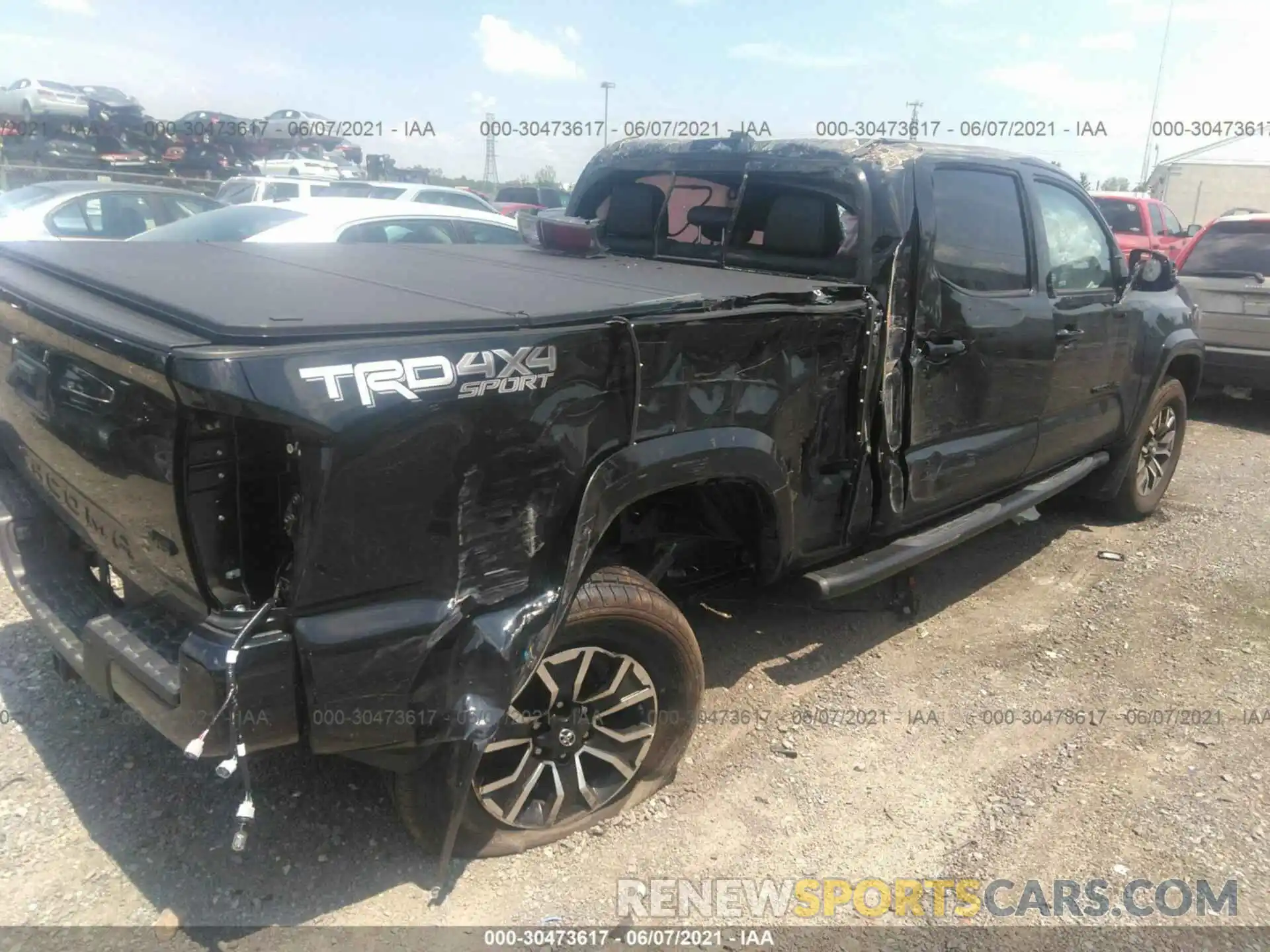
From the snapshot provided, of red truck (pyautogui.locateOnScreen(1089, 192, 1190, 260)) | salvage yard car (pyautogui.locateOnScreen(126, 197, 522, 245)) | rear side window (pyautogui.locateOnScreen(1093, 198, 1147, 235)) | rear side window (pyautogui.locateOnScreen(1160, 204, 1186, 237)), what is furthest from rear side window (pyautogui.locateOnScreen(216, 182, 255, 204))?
rear side window (pyautogui.locateOnScreen(1160, 204, 1186, 237))

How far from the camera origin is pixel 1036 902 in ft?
8.71

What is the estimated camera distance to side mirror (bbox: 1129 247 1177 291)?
Result: 4.81 m

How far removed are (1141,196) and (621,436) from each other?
14.5 metres

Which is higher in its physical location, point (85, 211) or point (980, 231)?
point (980, 231)

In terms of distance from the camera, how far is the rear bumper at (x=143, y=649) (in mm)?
1974

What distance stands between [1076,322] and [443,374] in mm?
3385

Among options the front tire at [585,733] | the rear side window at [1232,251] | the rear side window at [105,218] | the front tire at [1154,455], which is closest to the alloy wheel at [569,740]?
the front tire at [585,733]

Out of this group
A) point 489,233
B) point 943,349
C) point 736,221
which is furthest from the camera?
point 489,233

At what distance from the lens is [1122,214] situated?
13.7 m

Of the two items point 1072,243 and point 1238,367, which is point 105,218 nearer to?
point 1072,243

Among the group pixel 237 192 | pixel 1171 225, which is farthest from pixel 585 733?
pixel 1171 225

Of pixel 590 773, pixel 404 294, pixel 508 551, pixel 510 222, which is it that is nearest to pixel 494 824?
pixel 590 773

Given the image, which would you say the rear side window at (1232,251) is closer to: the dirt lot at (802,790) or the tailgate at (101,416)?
→ the dirt lot at (802,790)

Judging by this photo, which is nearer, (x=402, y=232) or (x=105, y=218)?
(x=402, y=232)
